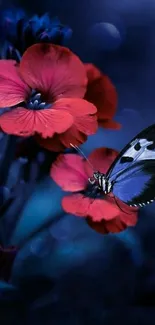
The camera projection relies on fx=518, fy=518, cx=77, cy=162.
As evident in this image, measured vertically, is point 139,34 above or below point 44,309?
above

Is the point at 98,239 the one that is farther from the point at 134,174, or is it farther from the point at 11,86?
the point at 11,86

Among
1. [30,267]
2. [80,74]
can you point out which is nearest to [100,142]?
[80,74]

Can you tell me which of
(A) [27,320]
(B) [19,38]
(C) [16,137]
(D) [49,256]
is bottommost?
(A) [27,320]

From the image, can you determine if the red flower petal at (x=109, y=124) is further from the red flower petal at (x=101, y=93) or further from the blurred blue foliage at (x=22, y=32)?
the blurred blue foliage at (x=22, y=32)

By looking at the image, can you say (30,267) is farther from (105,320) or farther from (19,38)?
(19,38)

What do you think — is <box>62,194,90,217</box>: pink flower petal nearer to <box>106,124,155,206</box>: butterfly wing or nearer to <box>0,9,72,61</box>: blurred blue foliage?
<box>106,124,155,206</box>: butterfly wing

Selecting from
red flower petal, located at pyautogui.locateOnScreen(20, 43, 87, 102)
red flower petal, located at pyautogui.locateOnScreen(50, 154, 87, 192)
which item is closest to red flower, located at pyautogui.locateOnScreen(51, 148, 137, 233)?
red flower petal, located at pyautogui.locateOnScreen(50, 154, 87, 192)

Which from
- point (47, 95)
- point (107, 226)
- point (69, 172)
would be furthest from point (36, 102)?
point (107, 226)
